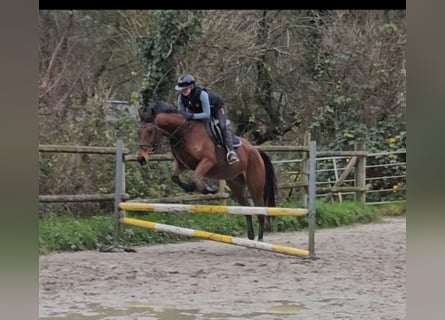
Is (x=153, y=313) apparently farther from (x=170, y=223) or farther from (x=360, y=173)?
(x=360, y=173)

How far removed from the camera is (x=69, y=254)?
406cm

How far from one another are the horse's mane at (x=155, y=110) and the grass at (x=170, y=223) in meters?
0.63

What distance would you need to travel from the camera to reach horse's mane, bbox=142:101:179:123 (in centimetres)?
416

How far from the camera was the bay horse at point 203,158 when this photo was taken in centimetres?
414

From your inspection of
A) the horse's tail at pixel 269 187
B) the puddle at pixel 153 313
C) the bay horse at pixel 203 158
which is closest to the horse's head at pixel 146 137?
the bay horse at pixel 203 158

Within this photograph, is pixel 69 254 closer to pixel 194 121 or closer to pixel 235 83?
pixel 194 121

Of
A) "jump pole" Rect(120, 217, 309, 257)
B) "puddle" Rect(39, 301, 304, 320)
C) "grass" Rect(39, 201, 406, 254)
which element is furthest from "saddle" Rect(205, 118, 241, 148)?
"puddle" Rect(39, 301, 304, 320)

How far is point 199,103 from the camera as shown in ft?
13.7

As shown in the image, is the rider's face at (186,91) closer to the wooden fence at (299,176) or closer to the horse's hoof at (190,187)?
the wooden fence at (299,176)

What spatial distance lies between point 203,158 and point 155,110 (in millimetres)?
443

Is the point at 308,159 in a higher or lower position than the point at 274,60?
lower

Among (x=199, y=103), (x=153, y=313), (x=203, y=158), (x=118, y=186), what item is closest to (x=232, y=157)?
(x=203, y=158)

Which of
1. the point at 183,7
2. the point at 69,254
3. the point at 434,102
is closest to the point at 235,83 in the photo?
the point at 183,7

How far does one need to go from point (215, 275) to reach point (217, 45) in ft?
4.91
